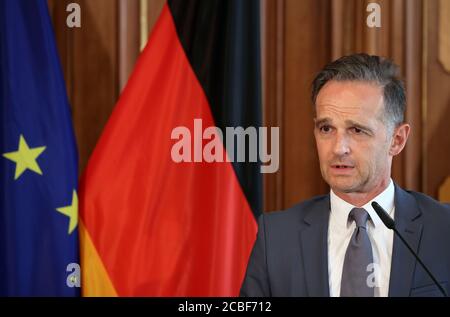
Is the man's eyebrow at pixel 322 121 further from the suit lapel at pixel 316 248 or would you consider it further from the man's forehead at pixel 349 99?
the suit lapel at pixel 316 248

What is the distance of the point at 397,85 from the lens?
1.60 m

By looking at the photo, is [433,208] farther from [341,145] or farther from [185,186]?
[185,186]

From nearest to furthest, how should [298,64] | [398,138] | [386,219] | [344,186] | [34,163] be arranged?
[386,219] < [344,186] < [398,138] < [34,163] < [298,64]

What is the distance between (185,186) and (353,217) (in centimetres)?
91

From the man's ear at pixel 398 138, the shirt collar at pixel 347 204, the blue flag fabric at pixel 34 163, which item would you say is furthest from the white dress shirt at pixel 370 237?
the blue flag fabric at pixel 34 163

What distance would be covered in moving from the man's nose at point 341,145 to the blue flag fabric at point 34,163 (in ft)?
3.58

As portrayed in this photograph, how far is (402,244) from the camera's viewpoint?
1.43 meters

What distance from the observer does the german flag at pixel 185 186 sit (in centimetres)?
228

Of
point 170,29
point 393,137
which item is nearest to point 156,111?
point 170,29

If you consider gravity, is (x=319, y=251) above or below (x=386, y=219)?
below

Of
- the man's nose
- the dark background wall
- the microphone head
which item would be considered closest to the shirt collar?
the man's nose

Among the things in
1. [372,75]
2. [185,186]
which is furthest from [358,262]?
[185,186]

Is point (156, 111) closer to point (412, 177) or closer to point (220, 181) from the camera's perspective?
point (220, 181)

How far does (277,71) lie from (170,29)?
467 millimetres
